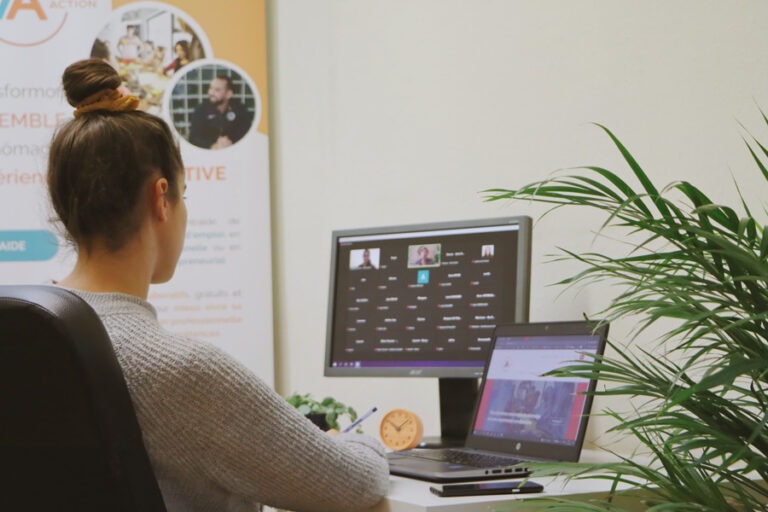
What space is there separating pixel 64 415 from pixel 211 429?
24cm

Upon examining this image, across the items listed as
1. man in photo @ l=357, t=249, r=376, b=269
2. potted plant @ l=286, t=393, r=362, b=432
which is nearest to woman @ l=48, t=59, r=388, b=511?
potted plant @ l=286, t=393, r=362, b=432

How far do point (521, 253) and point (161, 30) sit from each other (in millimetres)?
1708

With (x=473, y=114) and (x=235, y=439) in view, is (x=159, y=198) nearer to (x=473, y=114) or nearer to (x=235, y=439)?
(x=235, y=439)

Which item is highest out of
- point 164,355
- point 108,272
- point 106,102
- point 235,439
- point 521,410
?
point 106,102

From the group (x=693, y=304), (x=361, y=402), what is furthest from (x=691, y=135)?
(x=361, y=402)

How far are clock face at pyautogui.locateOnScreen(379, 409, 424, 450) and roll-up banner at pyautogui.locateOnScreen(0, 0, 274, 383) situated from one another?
1019mm

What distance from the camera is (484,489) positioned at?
6.10 feet

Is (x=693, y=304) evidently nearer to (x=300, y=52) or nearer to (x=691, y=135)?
(x=691, y=135)

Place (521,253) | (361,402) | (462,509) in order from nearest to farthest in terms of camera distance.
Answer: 1. (462,509)
2. (521,253)
3. (361,402)

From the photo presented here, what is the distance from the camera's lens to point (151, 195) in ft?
5.65

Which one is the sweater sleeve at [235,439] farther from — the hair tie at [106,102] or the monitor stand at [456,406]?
the monitor stand at [456,406]

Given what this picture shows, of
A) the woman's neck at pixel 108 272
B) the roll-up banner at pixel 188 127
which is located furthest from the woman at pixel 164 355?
the roll-up banner at pixel 188 127

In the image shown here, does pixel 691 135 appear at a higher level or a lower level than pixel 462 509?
higher

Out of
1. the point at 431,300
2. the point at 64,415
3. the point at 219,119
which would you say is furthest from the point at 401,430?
the point at 219,119
